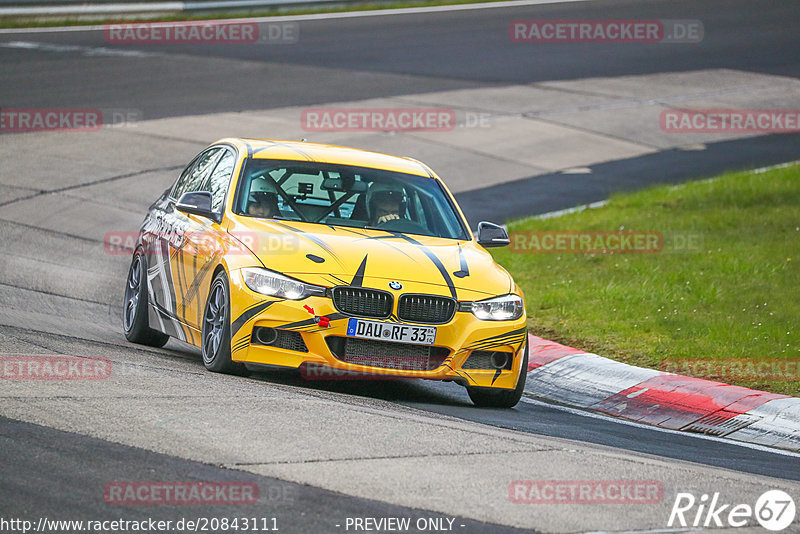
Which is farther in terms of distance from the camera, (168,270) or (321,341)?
(168,270)

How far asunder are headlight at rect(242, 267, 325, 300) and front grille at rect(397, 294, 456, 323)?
1.75ft

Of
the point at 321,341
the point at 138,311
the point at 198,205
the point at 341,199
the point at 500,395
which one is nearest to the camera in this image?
the point at 321,341

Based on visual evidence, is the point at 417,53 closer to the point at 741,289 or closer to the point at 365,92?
the point at 365,92

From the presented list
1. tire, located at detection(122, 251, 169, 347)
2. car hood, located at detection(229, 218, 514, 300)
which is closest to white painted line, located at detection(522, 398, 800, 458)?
car hood, located at detection(229, 218, 514, 300)

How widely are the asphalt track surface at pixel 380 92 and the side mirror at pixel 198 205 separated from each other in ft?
3.70

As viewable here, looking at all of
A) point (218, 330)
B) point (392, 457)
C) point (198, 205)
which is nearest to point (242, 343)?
point (218, 330)

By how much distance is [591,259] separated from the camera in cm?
1451

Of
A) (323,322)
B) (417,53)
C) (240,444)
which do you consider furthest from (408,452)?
(417,53)

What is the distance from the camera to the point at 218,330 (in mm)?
8508

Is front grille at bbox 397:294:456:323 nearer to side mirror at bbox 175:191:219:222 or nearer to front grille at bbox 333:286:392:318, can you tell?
front grille at bbox 333:286:392:318

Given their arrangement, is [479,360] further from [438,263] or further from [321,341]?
[321,341]

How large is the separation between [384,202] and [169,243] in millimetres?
1662

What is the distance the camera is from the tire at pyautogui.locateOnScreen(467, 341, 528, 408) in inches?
346

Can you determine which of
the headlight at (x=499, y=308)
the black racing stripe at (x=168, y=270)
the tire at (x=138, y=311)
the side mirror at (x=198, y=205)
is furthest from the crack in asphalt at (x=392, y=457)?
the tire at (x=138, y=311)
